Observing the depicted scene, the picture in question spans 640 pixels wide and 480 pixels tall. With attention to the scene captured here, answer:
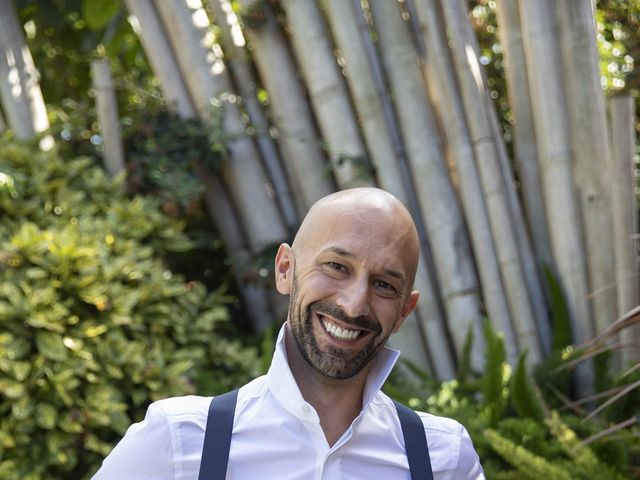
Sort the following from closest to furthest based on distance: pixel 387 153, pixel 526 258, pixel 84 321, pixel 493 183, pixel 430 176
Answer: pixel 84 321 → pixel 493 183 → pixel 526 258 → pixel 430 176 → pixel 387 153

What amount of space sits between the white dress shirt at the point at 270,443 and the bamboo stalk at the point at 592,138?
111 inches

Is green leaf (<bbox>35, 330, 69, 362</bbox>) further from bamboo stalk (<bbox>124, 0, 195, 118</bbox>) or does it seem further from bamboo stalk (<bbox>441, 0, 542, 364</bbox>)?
bamboo stalk (<bbox>441, 0, 542, 364</bbox>)

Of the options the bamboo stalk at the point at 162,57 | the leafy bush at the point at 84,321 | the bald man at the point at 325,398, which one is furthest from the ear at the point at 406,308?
the bamboo stalk at the point at 162,57

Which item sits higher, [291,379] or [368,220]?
[368,220]

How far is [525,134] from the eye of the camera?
5.15m

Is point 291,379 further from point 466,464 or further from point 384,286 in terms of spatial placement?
point 466,464

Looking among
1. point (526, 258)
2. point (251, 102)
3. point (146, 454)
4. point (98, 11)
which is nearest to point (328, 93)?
point (251, 102)

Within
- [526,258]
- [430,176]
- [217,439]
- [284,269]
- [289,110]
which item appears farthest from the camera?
[289,110]

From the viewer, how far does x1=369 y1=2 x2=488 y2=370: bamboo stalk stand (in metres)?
4.99

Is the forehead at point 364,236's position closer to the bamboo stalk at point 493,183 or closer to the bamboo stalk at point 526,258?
the bamboo stalk at point 493,183

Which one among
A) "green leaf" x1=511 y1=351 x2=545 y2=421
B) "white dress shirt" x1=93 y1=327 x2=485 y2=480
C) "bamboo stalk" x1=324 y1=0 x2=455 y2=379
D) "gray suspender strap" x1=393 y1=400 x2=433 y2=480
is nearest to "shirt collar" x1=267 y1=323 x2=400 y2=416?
"white dress shirt" x1=93 y1=327 x2=485 y2=480

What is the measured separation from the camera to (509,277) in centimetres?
479

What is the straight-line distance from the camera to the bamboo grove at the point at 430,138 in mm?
4641

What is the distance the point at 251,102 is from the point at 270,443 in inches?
165
